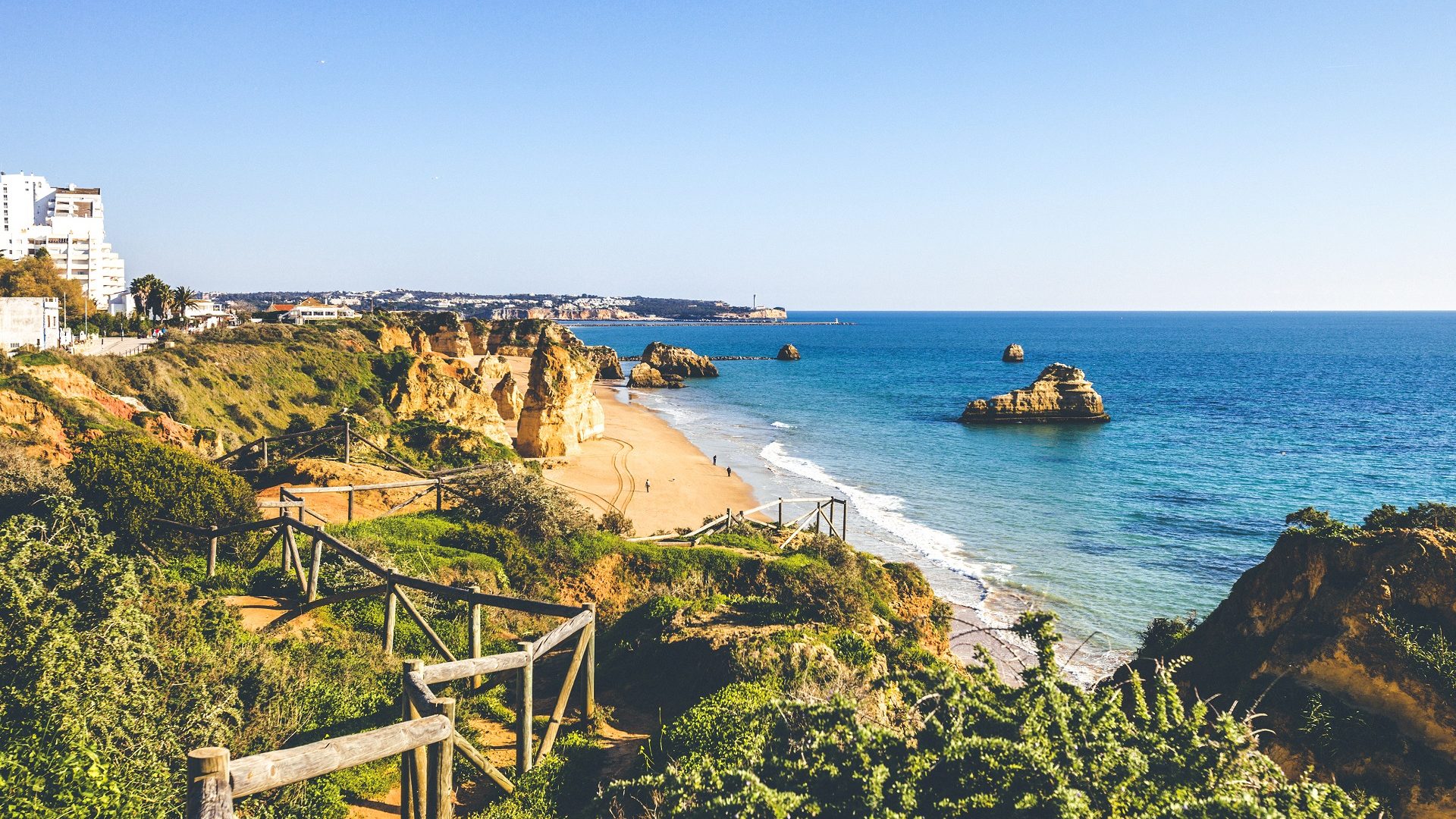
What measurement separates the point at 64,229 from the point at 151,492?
109 meters

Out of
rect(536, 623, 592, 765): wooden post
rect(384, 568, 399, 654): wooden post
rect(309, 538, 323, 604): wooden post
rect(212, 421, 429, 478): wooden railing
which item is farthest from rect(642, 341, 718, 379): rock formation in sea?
rect(536, 623, 592, 765): wooden post

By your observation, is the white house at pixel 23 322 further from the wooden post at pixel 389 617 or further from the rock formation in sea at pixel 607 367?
the rock formation in sea at pixel 607 367

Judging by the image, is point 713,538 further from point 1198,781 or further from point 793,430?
point 793,430

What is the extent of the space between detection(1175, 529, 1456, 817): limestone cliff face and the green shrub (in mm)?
15210

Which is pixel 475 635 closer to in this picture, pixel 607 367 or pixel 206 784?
pixel 206 784

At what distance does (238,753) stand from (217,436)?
70.2ft

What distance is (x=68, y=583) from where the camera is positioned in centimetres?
734

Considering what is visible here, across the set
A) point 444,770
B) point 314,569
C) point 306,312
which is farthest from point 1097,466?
point 306,312

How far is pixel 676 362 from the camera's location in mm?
95062

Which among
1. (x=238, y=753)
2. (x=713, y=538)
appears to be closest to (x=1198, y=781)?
(x=238, y=753)

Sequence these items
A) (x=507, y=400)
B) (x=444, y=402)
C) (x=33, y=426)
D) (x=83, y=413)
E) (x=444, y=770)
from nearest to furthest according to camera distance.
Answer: (x=444, y=770) → (x=33, y=426) → (x=83, y=413) → (x=444, y=402) → (x=507, y=400)

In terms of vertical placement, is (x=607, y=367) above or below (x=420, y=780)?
above

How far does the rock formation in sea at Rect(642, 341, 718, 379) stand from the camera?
306ft

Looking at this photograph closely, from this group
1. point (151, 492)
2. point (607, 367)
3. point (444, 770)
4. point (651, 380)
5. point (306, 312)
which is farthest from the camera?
point (306, 312)
